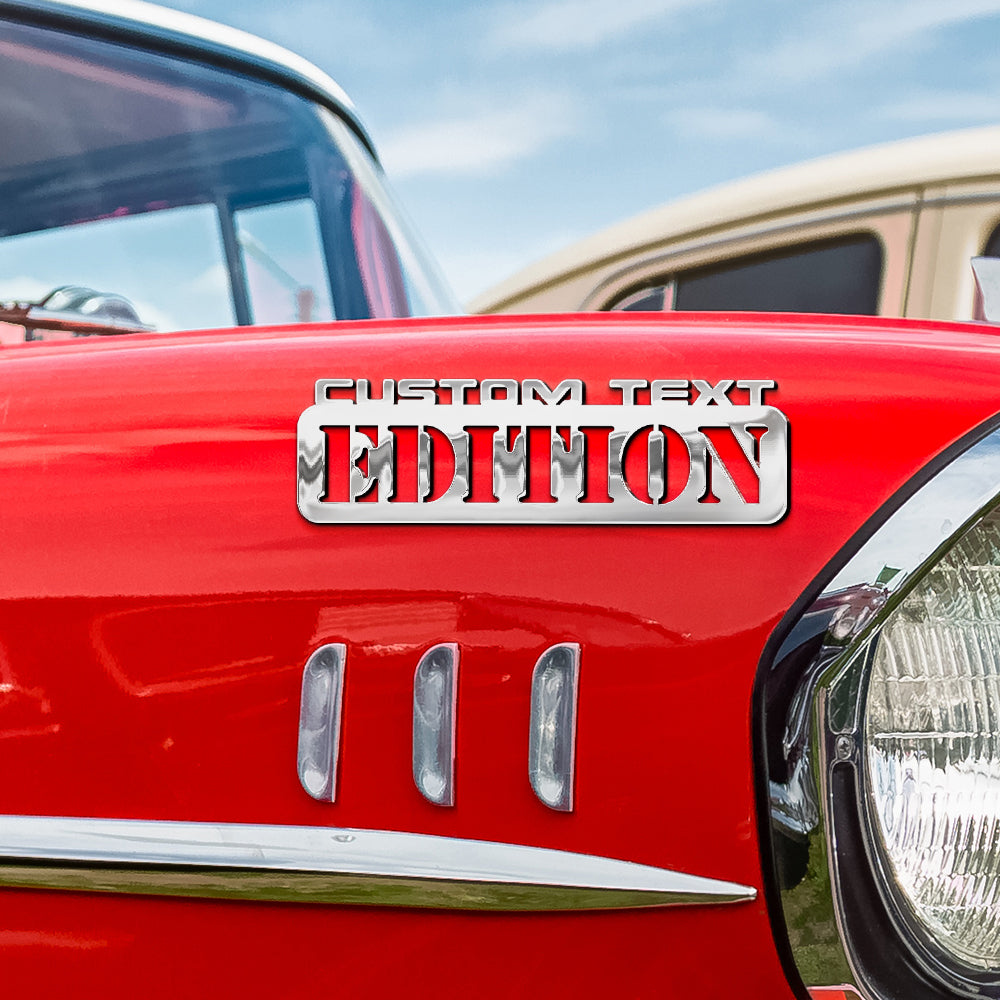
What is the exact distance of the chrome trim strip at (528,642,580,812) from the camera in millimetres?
672

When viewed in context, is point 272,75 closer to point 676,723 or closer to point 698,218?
point 676,723

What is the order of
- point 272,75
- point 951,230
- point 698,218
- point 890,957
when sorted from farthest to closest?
point 698,218, point 951,230, point 272,75, point 890,957

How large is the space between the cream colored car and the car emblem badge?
2.53 metres

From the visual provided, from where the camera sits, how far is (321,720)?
0.68m

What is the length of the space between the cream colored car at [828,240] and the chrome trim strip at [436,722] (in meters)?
2.68

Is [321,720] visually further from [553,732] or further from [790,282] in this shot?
[790,282]

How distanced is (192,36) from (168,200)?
0.25 m

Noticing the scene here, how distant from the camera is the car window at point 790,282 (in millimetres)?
3506

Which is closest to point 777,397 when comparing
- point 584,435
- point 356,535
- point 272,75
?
point 584,435

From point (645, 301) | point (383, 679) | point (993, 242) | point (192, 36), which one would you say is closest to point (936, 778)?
point (383, 679)

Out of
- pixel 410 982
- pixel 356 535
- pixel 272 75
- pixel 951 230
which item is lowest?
pixel 410 982

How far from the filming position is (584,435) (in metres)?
0.72

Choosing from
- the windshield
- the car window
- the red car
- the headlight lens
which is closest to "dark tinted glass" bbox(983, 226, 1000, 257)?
the car window

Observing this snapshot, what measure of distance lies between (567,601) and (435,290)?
140cm
